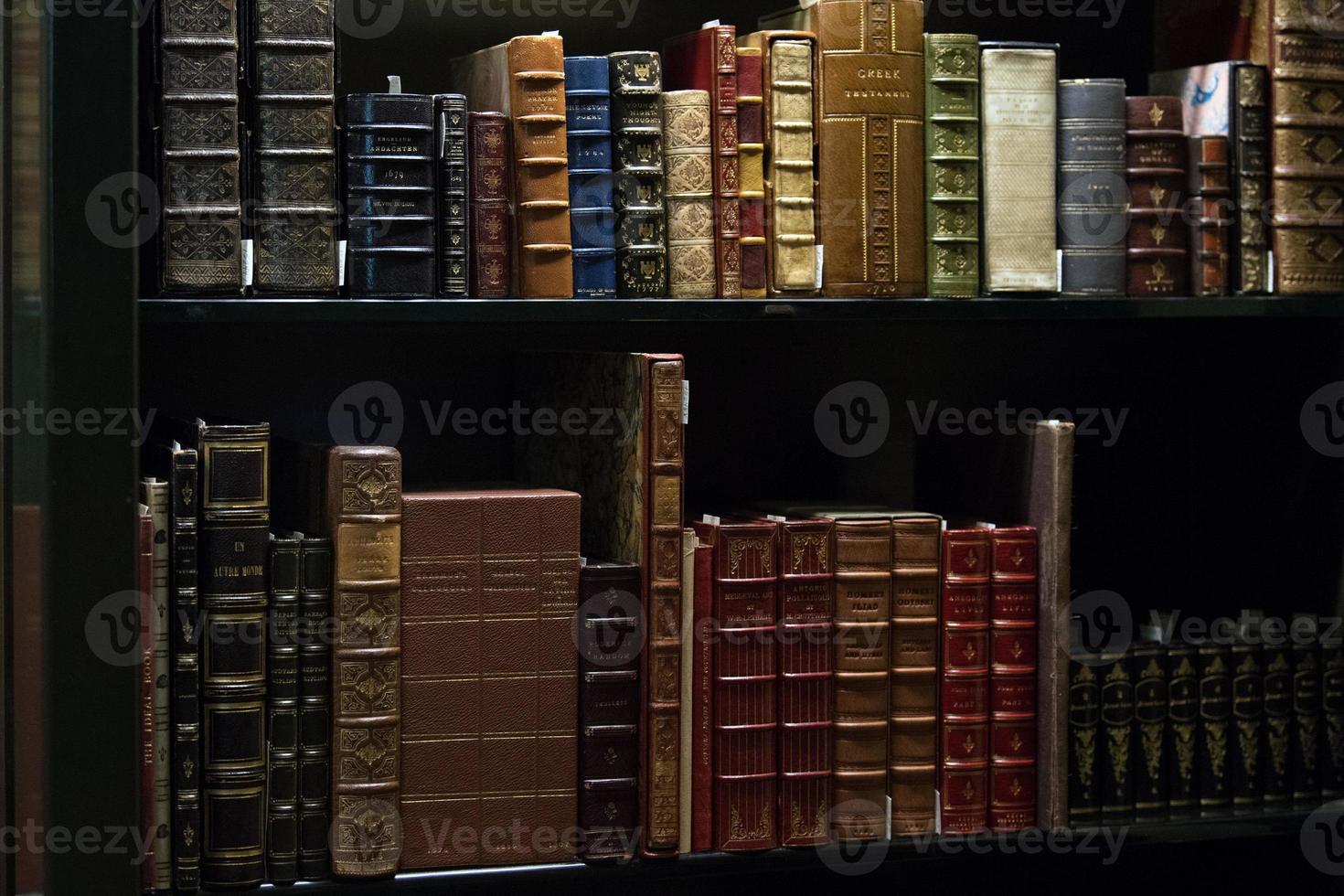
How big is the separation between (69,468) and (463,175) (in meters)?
0.43

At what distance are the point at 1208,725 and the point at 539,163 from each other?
2.98 ft

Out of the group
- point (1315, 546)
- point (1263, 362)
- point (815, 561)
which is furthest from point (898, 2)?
point (1315, 546)

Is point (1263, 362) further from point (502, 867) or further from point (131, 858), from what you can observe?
point (131, 858)

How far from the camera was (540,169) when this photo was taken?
4.87 feet

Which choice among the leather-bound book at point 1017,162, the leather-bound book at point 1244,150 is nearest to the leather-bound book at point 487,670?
the leather-bound book at point 1017,162

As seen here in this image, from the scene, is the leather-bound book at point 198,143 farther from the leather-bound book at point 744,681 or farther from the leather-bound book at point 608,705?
the leather-bound book at point 744,681

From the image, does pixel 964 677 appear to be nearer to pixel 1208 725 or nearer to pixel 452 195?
pixel 1208 725

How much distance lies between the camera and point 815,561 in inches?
61.6

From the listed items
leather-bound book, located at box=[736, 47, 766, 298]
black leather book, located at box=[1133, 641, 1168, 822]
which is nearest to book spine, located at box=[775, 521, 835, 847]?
leather-bound book, located at box=[736, 47, 766, 298]

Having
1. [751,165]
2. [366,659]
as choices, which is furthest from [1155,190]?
[366,659]

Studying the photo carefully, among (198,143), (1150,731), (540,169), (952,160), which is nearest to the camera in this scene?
(198,143)

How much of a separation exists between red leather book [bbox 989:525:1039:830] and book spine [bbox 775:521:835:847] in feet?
0.58

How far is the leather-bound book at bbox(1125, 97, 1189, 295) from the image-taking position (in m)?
1.64

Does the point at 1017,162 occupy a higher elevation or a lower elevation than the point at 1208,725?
higher
